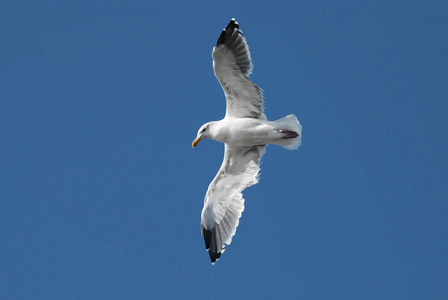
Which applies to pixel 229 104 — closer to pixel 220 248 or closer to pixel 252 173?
pixel 252 173

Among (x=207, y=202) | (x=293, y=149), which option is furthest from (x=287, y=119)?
(x=207, y=202)

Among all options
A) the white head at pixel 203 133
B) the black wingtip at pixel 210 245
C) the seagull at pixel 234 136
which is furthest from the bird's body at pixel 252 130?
the black wingtip at pixel 210 245

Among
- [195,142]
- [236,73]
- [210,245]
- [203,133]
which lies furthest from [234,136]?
[210,245]

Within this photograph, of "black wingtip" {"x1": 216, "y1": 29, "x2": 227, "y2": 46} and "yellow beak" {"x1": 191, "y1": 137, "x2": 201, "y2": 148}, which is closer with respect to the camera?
"black wingtip" {"x1": 216, "y1": 29, "x2": 227, "y2": 46}

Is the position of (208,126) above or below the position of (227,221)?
above

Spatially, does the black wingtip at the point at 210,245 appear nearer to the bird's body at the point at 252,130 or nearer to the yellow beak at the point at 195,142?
the yellow beak at the point at 195,142

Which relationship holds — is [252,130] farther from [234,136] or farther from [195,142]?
[195,142]

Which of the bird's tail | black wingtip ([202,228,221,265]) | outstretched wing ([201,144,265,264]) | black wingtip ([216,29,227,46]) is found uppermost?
black wingtip ([216,29,227,46])

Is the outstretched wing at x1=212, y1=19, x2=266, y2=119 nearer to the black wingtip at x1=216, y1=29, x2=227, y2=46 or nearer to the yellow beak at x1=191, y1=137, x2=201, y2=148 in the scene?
the black wingtip at x1=216, y1=29, x2=227, y2=46

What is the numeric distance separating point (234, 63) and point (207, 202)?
2323 mm

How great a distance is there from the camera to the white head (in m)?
10.2

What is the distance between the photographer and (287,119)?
394 inches

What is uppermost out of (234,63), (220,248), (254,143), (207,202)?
(234,63)

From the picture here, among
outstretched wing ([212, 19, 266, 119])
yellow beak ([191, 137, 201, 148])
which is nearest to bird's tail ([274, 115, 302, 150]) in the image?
outstretched wing ([212, 19, 266, 119])
